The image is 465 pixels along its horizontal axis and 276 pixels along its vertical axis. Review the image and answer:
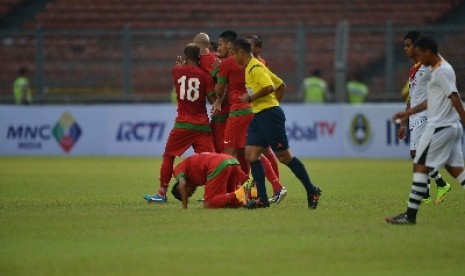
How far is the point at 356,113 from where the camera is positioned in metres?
29.8

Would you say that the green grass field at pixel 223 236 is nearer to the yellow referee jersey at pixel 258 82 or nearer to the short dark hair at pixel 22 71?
the yellow referee jersey at pixel 258 82

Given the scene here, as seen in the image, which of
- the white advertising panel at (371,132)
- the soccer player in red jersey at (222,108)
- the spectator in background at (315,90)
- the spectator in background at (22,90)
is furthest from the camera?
the spectator in background at (22,90)

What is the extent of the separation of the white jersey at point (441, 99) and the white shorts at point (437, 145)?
69 millimetres

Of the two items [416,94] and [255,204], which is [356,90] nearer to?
[416,94]

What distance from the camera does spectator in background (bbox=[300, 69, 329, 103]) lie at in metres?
32.7

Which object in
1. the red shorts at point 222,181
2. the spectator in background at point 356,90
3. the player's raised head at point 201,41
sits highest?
the player's raised head at point 201,41

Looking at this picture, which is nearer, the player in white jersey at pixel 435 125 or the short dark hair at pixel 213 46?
the player in white jersey at pixel 435 125

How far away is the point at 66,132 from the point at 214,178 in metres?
17.3

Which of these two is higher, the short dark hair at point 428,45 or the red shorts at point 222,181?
the short dark hair at point 428,45

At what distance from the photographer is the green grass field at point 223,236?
9523 millimetres

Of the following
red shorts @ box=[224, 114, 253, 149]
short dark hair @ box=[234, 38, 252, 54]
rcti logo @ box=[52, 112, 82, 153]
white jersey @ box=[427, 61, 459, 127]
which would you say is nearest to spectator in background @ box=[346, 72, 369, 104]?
rcti logo @ box=[52, 112, 82, 153]

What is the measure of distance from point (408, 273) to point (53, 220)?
211 inches

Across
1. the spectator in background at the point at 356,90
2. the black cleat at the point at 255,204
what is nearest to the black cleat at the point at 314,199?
the black cleat at the point at 255,204

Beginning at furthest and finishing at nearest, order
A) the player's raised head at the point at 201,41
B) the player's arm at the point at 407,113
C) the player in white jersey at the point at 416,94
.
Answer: the player's raised head at the point at 201,41, the player in white jersey at the point at 416,94, the player's arm at the point at 407,113
